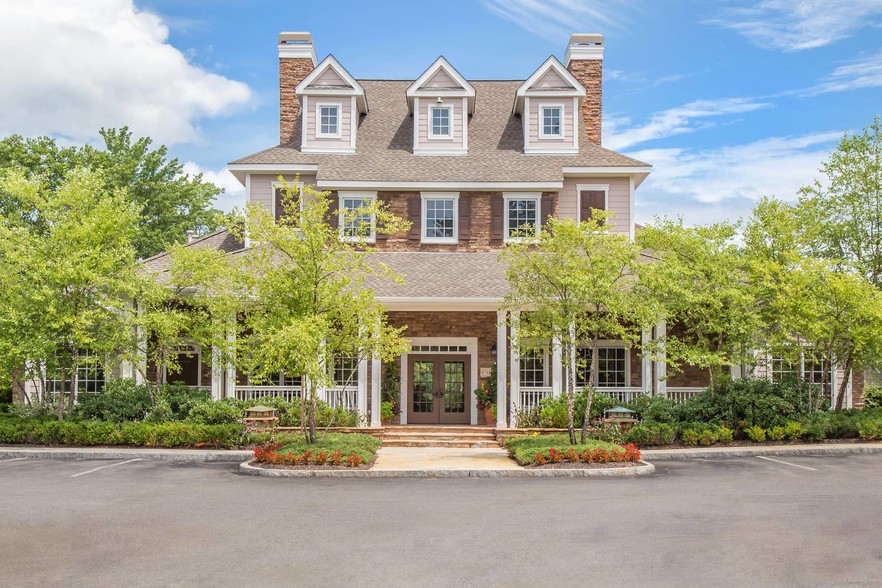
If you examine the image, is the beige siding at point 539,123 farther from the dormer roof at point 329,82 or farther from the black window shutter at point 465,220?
the dormer roof at point 329,82

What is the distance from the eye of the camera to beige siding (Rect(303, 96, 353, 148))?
88.3 ft

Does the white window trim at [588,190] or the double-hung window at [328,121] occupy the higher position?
the double-hung window at [328,121]

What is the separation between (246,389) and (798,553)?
1593cm

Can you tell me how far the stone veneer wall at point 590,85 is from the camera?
28.7 meters

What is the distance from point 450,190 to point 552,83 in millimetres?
4778

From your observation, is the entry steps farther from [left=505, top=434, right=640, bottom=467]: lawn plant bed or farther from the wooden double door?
[left=505, top=434, right=640, bottom=467]: lawn plant bed

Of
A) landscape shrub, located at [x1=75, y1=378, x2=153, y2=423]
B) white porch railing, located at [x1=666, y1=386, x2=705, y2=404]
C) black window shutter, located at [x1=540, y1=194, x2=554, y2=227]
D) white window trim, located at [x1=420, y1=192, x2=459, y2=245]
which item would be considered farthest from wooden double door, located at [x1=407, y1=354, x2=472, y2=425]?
landscape shrub, located at [x1=75, y1=378, x2=153, y2=423]

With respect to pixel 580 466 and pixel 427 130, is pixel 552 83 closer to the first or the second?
pixel 427 130

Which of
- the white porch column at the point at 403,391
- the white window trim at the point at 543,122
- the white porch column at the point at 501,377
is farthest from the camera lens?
the white window trim at the point at 543,122

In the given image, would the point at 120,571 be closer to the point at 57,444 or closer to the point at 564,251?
the point at 564,251

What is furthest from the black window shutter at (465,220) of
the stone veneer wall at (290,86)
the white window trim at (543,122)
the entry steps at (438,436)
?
the stone veneer wall at (290,86)

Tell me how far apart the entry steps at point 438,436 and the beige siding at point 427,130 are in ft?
30.3

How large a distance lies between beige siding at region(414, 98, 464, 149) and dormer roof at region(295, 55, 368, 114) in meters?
2.01

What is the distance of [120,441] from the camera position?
787 inches
